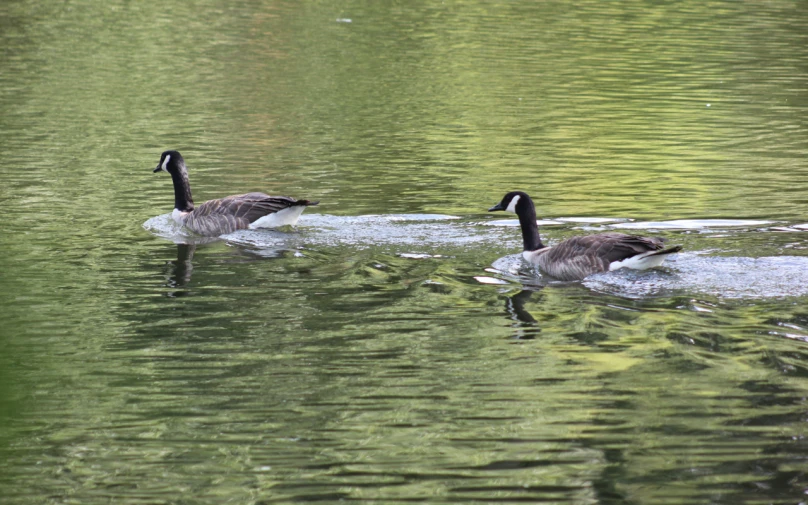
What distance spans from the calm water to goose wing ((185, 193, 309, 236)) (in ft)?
0.94

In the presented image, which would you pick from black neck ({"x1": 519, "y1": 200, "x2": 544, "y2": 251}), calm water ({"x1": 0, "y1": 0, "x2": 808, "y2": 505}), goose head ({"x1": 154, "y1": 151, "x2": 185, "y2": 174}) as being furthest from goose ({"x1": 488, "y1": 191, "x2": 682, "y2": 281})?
goose head ({"x1": 154, "y1": 151, "x2": 185, "y2": 174})

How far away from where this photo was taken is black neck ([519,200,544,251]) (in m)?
13.3

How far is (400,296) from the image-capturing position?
38.2 ft

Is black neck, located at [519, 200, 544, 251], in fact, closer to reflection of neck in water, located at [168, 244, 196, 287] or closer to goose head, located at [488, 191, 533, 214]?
goose head, located at [488, 191, 533, 214]

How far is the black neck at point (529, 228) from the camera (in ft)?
43.7

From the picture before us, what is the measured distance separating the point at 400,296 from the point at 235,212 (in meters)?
4.00

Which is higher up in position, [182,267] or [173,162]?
[173,162]

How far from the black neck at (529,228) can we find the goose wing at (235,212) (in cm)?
293

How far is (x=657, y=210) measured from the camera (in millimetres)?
16234

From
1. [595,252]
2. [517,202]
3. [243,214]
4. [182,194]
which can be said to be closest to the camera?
[595,252]

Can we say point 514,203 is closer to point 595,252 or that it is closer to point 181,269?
point 595,252

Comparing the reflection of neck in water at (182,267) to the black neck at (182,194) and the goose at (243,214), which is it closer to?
the goose at (243,214)

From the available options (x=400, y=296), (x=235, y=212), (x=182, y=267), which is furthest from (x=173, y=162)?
(x=400, y=296)

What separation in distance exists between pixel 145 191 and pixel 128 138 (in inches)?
167
